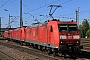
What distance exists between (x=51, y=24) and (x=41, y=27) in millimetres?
4457

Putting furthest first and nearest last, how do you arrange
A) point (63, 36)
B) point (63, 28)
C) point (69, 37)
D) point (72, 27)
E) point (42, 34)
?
point (42, 34), point (72, 27), point (63, 28), point (69, 37), point (63, 36)

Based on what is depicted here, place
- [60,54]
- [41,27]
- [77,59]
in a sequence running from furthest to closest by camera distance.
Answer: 1. [41,27]
2. [60,54]
3. [77,59]

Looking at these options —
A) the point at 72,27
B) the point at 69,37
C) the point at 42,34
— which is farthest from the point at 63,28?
the point at 42,34

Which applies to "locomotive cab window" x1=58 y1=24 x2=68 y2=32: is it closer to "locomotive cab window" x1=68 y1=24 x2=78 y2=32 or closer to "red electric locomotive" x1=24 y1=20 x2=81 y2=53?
"red electric locomotive" x1=24 y1=20 x2=81 y2=53

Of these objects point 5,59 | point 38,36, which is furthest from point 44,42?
point 5,59

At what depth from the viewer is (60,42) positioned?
18.7 metres

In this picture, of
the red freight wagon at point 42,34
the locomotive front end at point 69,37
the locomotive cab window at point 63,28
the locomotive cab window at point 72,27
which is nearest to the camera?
the locomotive front end at point 69,37

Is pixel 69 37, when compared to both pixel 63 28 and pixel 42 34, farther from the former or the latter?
pixel 42 34

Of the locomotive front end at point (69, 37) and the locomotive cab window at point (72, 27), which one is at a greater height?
the locomotive cab window at point (72, 27)

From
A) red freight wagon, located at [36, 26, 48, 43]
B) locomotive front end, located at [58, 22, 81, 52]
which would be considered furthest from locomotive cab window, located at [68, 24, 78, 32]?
red freight wagon, located at [36, 26, 48, 43]

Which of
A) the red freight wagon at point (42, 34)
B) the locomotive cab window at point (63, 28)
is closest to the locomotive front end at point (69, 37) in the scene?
the locomotive cab window at point (63, 28)

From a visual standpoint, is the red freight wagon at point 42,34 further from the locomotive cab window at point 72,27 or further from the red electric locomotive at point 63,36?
the locomotive cab window at point 72,27

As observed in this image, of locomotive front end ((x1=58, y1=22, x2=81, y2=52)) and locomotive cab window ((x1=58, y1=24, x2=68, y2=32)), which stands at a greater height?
locomotive cab window ((x1=58, y1=24, x2=68, y2=32))

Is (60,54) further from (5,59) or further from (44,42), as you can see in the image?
(5,59)
